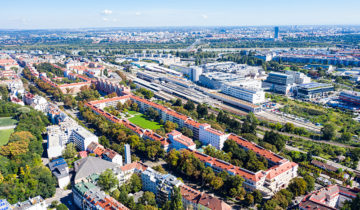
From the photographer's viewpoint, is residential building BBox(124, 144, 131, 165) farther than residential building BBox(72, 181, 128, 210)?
Yes

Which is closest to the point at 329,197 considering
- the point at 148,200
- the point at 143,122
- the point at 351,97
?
the point at 148,200

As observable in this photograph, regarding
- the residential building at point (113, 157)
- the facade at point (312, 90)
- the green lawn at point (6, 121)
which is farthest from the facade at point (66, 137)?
the facade at point (312, 90)

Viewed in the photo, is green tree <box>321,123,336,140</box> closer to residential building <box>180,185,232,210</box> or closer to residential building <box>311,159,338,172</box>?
residential building <box>311,159,338,172</box>

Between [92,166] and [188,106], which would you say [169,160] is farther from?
[188,106]

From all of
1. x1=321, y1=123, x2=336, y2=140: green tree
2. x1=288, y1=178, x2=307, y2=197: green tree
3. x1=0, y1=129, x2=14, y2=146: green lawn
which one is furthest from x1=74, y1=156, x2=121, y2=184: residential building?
x1=321, y1=123, x2=336, y2=140: green tree

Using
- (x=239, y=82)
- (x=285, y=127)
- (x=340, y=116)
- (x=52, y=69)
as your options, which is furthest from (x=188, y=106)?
(x=52, y=69)

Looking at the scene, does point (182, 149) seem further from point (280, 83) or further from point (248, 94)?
point (280, 83)
